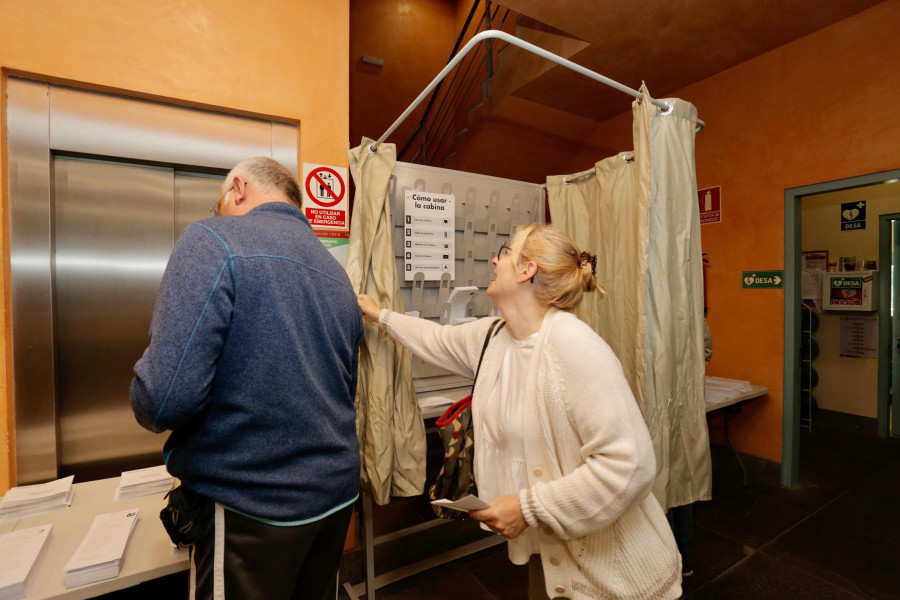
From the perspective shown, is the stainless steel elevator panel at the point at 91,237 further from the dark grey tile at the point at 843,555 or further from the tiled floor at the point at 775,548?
the dark grey tile at the point at 843,555

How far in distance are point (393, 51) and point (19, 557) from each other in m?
5.07

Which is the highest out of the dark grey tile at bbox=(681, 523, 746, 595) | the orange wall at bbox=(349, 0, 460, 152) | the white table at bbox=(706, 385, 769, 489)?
the orange wall at bbox=(349, 0, 460, 152)

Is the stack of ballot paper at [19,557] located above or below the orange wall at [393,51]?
below

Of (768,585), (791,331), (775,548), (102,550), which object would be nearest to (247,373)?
(102,550)

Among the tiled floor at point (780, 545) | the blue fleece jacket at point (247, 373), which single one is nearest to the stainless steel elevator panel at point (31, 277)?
the blue fleece jacket at point (247, 373)

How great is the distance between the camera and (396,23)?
4.77 meters

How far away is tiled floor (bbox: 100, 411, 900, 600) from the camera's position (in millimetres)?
2107

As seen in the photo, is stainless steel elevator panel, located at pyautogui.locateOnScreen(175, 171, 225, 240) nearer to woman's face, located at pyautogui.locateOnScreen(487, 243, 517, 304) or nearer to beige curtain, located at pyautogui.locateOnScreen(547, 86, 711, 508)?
woman's face, located at pyautogui.locateOnScreen(487, 243, 517, 304)

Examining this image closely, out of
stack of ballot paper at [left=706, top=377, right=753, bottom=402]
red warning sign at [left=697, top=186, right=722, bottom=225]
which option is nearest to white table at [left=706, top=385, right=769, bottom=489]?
stack of ballot paper at [left=706, top=377, right=753, bottom=402]

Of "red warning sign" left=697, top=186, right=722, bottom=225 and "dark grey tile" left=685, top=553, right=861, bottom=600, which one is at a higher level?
"red warning sign" left=697, top=186, right=722, bottom=225

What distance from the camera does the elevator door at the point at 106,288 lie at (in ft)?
5.63

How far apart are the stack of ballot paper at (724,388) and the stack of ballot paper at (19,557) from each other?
312 centimetres

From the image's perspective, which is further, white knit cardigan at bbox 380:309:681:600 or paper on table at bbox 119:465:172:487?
paper on table at bbox 119:465:172:487

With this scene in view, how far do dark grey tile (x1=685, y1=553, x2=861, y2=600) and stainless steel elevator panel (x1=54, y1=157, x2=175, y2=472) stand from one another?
2756 millimetres
